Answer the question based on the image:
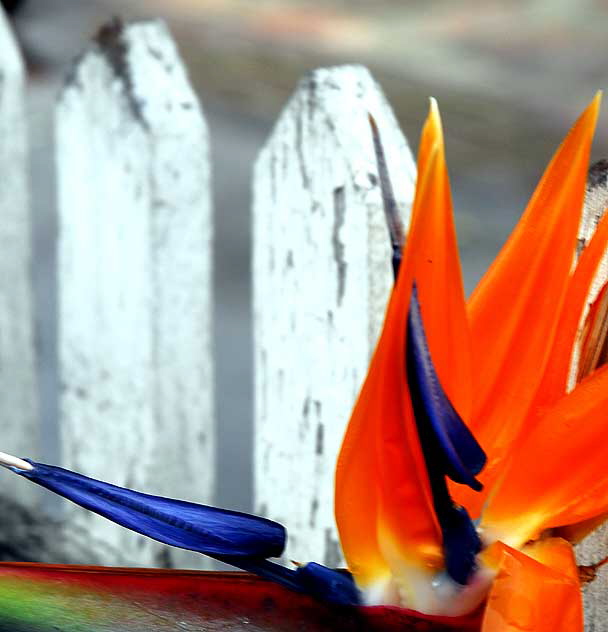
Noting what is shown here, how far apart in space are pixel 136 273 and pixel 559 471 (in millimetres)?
604

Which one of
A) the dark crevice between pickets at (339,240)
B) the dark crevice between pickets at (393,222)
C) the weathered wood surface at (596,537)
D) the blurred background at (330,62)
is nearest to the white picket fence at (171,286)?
the dark crevice between pickets at (339,240)

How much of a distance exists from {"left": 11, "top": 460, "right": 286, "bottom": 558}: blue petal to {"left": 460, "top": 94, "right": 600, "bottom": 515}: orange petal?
3.5 inches

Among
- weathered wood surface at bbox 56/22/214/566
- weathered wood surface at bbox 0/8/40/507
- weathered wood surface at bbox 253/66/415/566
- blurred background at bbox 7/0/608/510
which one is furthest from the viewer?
blurred background at bbox 7/0/608/510

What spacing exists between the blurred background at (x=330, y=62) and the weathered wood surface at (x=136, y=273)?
708 mm

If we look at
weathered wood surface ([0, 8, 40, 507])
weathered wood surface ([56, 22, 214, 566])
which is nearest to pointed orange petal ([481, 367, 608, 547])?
weathered wood surface ([56, 22, 214, 566])

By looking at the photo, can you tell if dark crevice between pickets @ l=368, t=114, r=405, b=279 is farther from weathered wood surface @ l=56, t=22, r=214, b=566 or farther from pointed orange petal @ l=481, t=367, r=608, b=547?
→ weathered wood surface @ l=56, t=22, r=214, b=566

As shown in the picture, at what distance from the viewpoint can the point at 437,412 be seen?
361mm

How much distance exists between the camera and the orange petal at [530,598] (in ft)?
1.19

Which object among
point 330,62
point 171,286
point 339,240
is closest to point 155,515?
point 339,240

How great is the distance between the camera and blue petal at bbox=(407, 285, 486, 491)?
36 centimetres

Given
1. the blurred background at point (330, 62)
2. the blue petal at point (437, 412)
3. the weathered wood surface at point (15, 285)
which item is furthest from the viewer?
the blurred background at point (330, 62)

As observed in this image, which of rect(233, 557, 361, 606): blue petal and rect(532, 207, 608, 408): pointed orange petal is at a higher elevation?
rect(532, 207, 608, 408): pointed orange petal

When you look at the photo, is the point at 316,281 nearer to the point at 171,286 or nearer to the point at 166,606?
the point at 171,286

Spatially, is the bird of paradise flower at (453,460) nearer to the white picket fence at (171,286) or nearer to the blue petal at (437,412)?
the blue petal at (437,412)
